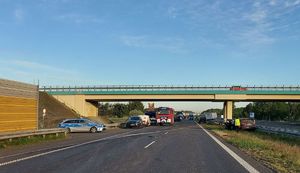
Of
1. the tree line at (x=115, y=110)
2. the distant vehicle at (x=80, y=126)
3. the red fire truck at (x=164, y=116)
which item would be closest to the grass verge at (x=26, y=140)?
the distant vehicle at (x=80, y=126)

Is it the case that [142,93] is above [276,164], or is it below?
above

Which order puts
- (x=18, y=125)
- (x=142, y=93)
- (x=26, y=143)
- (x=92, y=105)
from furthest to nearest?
(x=92, y=105) → (x=142, y=93) → (x=18, y=125) → (x=26, y=143)

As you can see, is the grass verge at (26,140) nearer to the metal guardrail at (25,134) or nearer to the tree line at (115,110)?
the metal guardrail at (25,134)

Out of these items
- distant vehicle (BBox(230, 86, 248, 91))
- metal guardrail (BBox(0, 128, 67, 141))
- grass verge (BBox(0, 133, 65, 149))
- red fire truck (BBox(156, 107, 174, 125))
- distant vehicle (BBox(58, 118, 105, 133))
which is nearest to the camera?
grass verge (BBox(0, 133, 65, 149))

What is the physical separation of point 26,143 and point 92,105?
54351mm

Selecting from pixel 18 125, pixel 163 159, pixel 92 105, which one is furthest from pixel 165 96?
pixel 163 159

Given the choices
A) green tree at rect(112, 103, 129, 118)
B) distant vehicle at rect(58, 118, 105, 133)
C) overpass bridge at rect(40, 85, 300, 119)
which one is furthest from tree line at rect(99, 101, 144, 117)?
distant vehicle at rect(58, 118, 105, 133)

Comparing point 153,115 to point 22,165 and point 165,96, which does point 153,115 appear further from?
point 22,165

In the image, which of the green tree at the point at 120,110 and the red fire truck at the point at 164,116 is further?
the green tree at the point at 120,110

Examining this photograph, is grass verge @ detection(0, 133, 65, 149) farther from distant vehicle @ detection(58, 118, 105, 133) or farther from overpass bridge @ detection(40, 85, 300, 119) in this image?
overpass bridge @ detection(40, 85, 300, 119)

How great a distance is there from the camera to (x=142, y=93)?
240 ft

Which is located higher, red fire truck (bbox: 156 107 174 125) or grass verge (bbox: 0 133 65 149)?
red fire truck (bbox: 156 107 174 125)

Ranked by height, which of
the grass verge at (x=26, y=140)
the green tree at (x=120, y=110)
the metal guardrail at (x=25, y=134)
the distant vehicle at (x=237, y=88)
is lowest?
the grass verge at (x=26, y=140)

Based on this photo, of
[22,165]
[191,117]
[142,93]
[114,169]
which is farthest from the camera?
[191,117]
